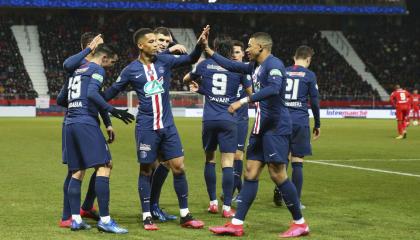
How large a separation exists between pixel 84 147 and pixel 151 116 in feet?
2.87

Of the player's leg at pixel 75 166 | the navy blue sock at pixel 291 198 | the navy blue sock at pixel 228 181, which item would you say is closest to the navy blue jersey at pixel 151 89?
the player's leg at pixel 75 166

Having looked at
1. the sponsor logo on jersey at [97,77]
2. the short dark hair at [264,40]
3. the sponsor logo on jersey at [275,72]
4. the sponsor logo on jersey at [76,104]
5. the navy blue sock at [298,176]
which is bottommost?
the navy blue sock at [298,176]

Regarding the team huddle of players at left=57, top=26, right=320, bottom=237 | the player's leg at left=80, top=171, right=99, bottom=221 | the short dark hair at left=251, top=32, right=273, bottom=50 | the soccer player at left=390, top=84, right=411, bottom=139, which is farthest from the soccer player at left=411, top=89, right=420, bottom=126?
the short dark hair at left=251, top=32, right=273, bottom=50

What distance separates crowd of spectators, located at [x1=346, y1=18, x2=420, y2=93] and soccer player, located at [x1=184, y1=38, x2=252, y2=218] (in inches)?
2069

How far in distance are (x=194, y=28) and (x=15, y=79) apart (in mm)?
18757

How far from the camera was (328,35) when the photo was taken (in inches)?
2702

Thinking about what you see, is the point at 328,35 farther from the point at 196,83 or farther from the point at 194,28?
the point at 196,83

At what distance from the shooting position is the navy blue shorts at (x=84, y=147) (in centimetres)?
870

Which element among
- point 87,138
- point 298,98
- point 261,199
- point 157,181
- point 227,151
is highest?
point 298,98

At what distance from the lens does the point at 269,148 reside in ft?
27.8

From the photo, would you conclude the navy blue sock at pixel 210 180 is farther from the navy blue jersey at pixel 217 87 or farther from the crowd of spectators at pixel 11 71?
the crowd of spectators at pixel 11 71

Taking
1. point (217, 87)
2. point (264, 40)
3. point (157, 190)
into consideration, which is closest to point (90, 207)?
point (157, 190)

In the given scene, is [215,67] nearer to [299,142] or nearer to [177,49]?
[177,49]

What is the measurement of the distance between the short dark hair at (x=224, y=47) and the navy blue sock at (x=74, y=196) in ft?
9.01
